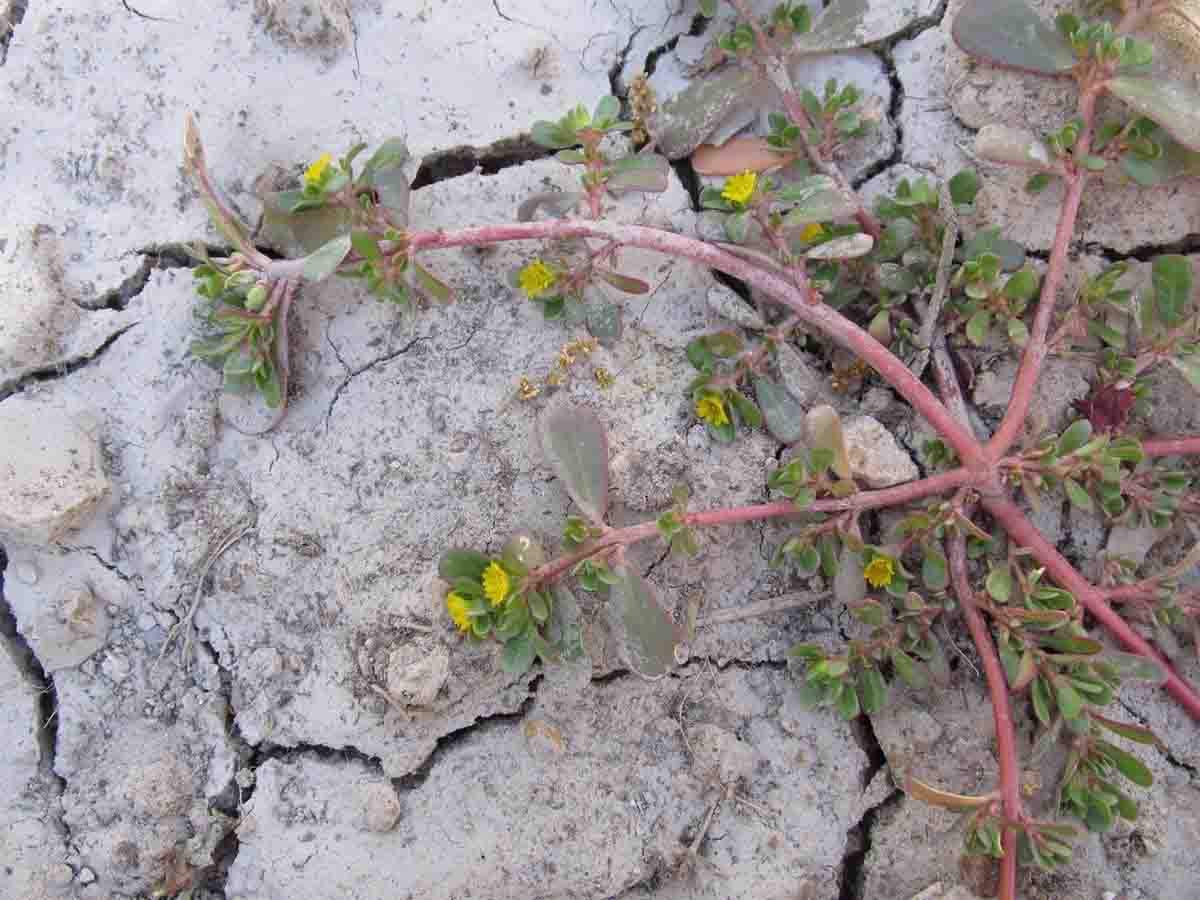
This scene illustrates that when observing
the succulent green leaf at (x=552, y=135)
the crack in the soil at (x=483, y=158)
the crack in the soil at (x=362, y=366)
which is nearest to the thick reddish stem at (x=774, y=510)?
the crack in the soil at (x=362, y=366)

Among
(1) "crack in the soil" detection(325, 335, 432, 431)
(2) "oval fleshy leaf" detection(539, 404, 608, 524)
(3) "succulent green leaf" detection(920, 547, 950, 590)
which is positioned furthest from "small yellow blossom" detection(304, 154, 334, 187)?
(3) "succulent green leaf" detection(920, 547, 950, 590)

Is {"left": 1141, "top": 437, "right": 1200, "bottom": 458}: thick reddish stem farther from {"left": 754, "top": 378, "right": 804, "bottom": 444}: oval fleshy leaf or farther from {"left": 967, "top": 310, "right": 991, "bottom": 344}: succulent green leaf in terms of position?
{"left": 754, "top": 378, "right": 804, "bottom": 444}: oval fleshy leaf

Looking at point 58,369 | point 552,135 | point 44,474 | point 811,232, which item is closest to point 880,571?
point 811,232

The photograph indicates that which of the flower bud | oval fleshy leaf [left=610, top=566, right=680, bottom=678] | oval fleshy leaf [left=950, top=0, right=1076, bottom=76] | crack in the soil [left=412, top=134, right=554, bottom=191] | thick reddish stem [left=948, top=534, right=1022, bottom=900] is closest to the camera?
thick reddish stem [left=948, top=534, right=1022, bottom=900]

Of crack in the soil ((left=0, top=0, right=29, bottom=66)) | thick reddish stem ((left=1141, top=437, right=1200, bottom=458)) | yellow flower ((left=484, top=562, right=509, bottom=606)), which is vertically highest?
crack in the soil ((left=0, top=0, right=29, bottom=66))

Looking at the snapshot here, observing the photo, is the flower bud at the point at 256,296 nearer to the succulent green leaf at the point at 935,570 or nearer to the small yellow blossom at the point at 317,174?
the small yellow blossom at the point at 317,174

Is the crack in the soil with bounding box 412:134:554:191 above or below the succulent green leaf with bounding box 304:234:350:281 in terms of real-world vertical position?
below

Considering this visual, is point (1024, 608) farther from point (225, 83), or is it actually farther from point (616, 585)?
point (225, 83)
